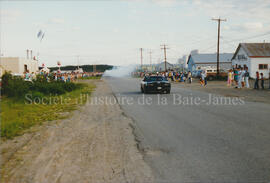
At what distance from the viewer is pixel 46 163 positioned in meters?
5.08

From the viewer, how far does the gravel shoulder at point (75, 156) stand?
4363 millimetres

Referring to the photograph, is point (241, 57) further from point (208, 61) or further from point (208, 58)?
point (208, 58)

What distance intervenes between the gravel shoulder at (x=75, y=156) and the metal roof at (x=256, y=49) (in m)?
48.5

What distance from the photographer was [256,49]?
52969 mm

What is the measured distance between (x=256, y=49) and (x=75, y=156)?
5352 cm

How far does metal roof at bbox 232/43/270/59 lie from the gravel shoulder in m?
48.5

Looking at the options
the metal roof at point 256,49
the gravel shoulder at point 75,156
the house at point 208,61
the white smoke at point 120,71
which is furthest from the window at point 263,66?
the white smoke at point 120,71

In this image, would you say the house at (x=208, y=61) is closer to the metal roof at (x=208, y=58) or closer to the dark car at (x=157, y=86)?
the metal roof at (x=208, y=58)

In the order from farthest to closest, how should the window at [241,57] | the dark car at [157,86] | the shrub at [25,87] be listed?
the window at [241,57] < the dark car at [157,86] < the shrub at [25,87]

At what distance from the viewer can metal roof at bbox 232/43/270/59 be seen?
51531 millimetres

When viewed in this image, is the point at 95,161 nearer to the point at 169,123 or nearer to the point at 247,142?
the point at 247,142

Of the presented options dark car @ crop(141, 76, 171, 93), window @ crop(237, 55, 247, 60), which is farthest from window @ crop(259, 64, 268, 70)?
dark car @ crop(141, 76, 171, 93)

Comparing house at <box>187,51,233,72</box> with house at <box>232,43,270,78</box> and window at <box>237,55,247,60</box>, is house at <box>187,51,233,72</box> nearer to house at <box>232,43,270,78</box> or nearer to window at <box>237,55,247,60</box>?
window at <box>237,55,247,60</box>

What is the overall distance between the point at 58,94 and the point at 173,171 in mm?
17929
